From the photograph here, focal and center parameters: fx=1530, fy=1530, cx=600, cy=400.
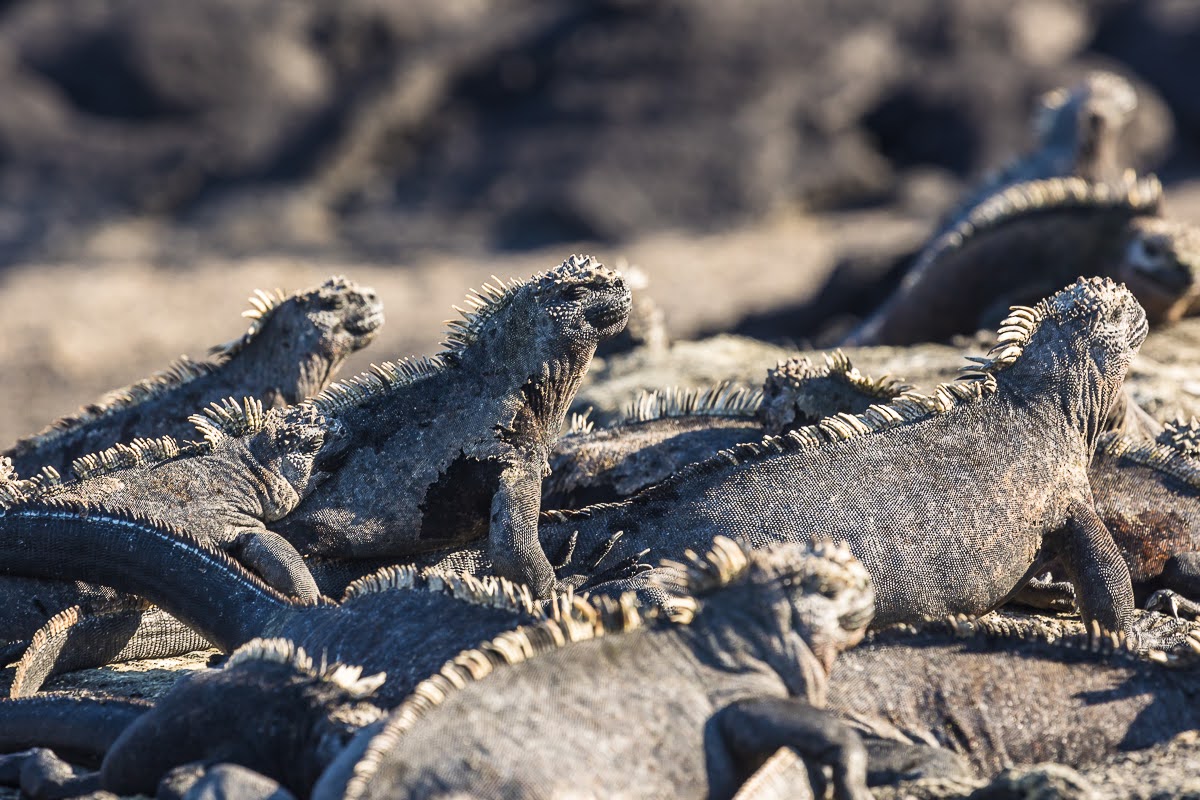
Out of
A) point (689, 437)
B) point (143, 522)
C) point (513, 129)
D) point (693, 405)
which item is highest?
point (513, 129)

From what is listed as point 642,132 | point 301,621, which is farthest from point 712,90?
point 301,621

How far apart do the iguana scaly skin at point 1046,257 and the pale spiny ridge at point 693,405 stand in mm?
3050

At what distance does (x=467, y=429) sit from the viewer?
454 cm

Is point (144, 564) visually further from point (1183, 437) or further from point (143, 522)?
point (1183, 437)

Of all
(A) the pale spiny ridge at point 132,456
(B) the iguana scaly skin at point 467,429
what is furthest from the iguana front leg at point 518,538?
(A) the pale spiny ridge at point 132,456

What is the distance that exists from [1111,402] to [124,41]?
606 inches

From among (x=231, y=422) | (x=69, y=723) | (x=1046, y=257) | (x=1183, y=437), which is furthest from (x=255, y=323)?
(x=1046, y=257)

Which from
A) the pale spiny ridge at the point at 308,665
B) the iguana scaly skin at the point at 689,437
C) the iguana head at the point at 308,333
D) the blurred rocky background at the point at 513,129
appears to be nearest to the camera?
the pale spiny ridge at the point at 308,665

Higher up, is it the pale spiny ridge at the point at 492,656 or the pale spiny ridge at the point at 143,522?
the pale spiny ridge at the point at 143,522

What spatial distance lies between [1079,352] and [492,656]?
2.34m

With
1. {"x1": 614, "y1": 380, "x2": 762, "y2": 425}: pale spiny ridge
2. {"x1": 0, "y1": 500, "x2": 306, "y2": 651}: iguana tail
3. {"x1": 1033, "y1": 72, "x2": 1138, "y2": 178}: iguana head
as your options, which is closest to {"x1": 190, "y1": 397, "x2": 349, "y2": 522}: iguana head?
{"x1": 0, "y1": 500, "x2": 306, "y2": 651}: iguana tail

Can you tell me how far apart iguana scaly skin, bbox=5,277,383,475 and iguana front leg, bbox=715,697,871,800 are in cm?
285

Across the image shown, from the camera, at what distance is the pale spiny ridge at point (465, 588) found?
3.31 m

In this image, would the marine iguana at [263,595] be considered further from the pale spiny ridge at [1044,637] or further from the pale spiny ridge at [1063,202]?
the pale spiny ridge at [1063,202]
